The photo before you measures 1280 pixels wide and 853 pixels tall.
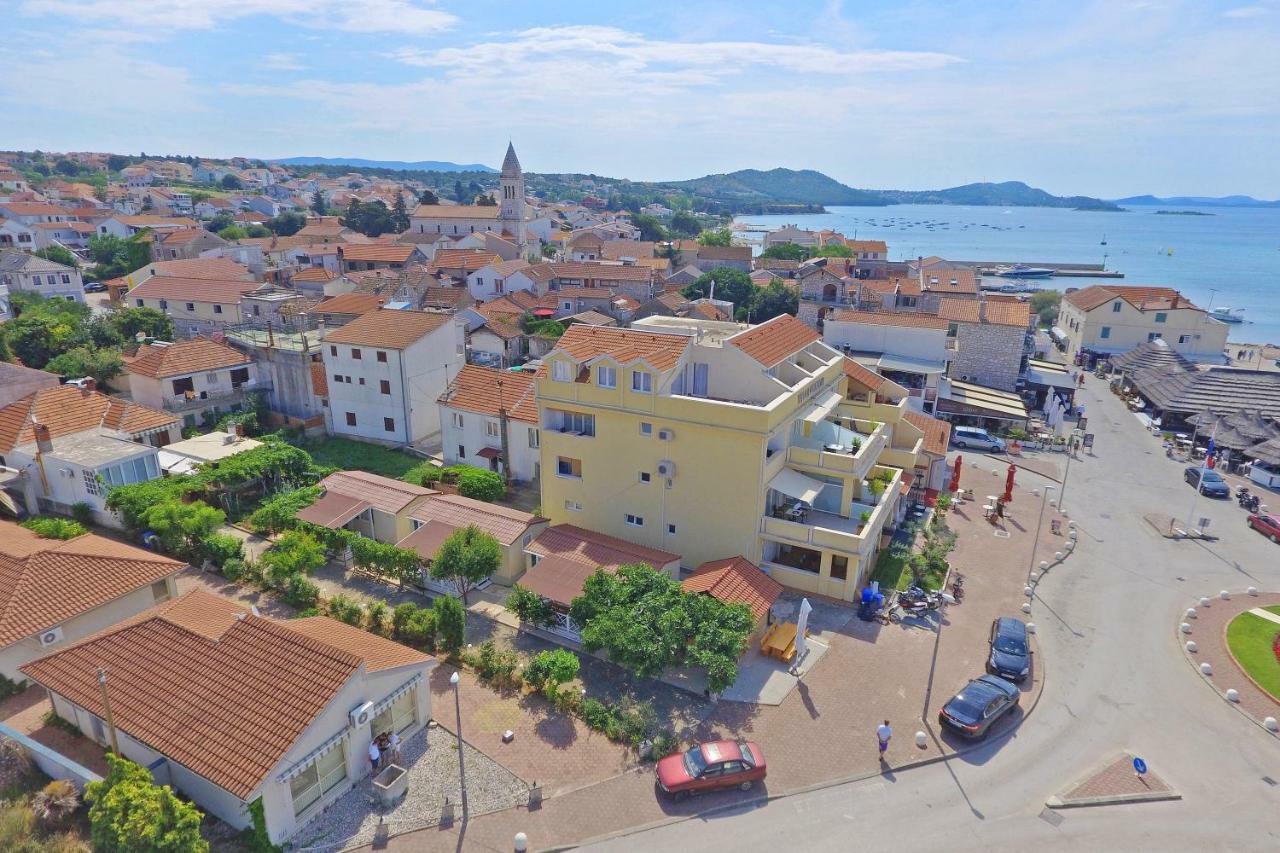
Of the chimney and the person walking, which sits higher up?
the chimney

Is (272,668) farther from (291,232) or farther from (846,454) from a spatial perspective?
(291,232)

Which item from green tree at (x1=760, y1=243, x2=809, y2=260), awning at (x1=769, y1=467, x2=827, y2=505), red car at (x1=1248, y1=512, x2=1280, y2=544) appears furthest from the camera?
green tree at (x1=760, y1=243, x2=809, y2=260)

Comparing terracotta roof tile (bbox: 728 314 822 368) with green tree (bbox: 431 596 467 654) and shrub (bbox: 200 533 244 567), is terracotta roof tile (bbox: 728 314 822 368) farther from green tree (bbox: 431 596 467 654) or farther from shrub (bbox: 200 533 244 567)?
shrub (bbox: 200 533 244 567)

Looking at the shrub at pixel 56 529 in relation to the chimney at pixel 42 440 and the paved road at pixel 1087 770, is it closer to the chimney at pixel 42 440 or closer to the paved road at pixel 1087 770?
the chimney at pixel 42 440

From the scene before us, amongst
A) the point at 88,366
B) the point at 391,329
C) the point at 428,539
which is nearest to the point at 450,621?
the point at 428,539

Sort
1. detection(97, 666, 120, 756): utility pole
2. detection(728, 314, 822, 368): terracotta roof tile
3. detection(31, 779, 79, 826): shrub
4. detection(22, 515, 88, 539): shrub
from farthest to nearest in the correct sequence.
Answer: detection(728, 314, 822, 368): terracotta roof tile < detection(22, 515, 88, 539): shrub < detection(97, 666, 120, 756): utility pole < detection(31, 779, 79, 826): shrub

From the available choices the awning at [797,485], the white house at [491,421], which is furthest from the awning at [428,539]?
the awning at [797,485]

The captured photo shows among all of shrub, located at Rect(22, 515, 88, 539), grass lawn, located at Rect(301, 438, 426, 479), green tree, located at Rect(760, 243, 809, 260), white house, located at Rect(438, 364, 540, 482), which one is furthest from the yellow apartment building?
green tree, located at Rect(760, 243, 809, 260)
